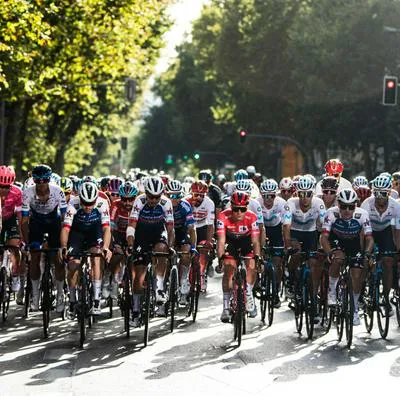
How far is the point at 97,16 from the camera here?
3105 cm

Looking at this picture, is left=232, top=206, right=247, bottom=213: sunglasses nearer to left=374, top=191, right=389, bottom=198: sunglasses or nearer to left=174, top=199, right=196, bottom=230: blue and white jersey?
left=174, top=199, right=196, bottom=230: blue and white jersey

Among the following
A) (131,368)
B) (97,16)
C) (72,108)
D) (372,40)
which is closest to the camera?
(131,368)

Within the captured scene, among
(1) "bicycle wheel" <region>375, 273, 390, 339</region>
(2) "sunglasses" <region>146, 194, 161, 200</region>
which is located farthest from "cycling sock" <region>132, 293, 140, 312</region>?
(1) "bicycle wheel" <region>375, 273, 390, 339</region>

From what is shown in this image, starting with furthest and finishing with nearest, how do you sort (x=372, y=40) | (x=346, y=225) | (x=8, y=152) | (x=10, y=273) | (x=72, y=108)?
1. (x=372, y=40)
2. (x=72, y=108)
3. (x=8, y=152)
4. (x=10, y=273)
5. (x=346, y=225)

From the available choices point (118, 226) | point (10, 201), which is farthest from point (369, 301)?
point (10, 201)

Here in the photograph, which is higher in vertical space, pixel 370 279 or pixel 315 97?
pixel 315 97

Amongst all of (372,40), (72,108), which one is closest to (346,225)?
(72,108)

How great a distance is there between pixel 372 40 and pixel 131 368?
3912 cm

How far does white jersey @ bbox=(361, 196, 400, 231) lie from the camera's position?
14094 millimetres

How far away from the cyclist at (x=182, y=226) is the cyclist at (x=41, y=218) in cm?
164

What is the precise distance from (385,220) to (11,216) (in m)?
4.93

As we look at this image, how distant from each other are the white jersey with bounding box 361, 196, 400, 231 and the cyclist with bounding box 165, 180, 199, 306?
2.25 meters

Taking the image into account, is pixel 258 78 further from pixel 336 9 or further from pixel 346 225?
pixel 346 225

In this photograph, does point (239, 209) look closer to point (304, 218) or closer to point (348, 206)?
point (348, 206)
